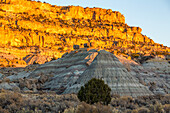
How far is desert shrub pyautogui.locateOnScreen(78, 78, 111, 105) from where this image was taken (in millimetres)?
19956

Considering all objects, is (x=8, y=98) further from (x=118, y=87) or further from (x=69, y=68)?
(x=69, y=68)

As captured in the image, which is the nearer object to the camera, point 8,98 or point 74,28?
point 8,98

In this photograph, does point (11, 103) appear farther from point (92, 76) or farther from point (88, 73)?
point (88, 73)

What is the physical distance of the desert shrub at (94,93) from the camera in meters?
20.0

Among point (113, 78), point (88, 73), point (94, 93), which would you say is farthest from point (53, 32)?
point (94, 93)

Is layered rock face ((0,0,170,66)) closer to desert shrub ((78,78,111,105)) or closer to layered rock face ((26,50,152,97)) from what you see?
layered rock face ((26,50,152,97))

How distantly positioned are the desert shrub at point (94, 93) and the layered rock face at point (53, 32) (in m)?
76.9

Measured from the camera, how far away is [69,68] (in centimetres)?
4309

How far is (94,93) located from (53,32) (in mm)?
138834

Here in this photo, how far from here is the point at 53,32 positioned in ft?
513

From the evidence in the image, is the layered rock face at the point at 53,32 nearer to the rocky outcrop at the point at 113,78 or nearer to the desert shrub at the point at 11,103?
the rocky outcrop at the point at 113,78

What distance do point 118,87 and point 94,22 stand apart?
164 m

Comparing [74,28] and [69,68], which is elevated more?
[74,28]

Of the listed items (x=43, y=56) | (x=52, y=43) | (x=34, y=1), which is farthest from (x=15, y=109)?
(x=34, y=1)
